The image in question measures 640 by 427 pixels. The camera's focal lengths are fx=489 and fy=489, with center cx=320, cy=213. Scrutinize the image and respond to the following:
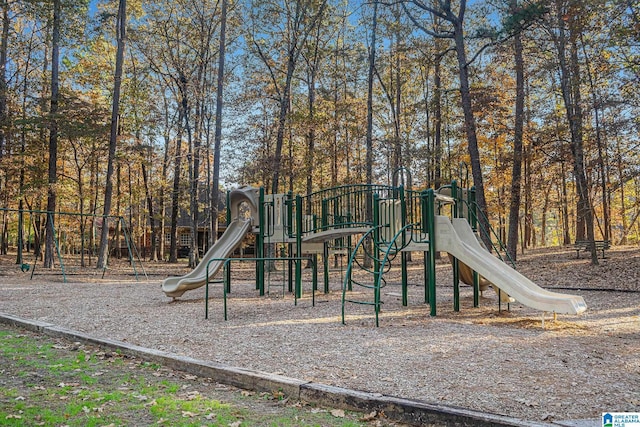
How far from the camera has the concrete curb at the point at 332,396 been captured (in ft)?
10.6

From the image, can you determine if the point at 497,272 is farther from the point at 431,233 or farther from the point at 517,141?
the point at 517,141

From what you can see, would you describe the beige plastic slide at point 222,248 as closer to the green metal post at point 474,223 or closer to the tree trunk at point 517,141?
the green metal post at point 474,223

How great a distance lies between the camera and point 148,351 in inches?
209

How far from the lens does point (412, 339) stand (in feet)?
19.2

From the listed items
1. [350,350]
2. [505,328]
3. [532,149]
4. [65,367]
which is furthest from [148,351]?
[532,149]

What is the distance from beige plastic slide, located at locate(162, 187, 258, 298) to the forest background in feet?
21.5

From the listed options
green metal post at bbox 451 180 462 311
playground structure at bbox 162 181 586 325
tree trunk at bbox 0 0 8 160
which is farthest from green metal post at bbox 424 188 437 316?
tree trunk at bbox 0 0 8 160

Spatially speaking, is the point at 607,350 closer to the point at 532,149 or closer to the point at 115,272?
the point at 532,149

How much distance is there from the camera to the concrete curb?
3.22 m

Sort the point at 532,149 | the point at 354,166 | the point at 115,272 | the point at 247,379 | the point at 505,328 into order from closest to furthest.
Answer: the point at 247,379 → the point at 505,328 → the point at 532,149 → the point at 115,272 → the point at 354,166

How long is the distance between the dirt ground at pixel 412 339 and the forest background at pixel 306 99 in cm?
678

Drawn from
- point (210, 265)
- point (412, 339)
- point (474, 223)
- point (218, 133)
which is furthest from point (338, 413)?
point (218, 133)

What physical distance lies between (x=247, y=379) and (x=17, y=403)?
5.76ft

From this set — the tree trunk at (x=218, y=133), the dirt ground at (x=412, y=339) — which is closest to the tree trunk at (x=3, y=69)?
the tree trunk at (x=218, y=133)
